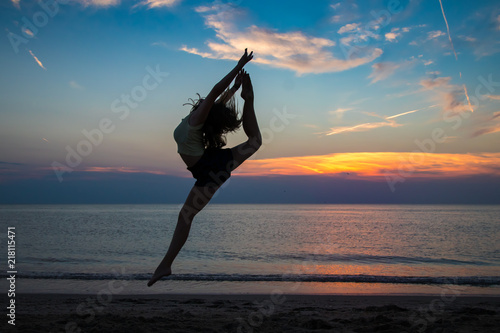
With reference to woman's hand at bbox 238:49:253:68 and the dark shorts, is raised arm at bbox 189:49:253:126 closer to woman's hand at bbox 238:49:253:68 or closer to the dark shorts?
woman's hand at bbox 238:49:253:68

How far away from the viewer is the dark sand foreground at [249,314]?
15.7 feet

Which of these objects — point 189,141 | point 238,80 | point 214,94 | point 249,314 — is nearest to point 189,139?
point 189,141

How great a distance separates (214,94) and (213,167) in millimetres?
593

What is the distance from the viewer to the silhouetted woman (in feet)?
9.43

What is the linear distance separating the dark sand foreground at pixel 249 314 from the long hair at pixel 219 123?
2796 mm

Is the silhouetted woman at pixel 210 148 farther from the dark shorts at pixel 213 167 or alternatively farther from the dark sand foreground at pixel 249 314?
the dark sand foreground at pixel 249 314

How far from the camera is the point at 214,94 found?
2639 millimetres

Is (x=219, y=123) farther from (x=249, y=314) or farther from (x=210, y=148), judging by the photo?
(x=249, y=314)

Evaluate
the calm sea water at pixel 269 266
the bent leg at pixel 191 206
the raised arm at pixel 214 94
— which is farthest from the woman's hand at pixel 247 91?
the calm sea water at pixel 269 266

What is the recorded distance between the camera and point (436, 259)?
52.6ft

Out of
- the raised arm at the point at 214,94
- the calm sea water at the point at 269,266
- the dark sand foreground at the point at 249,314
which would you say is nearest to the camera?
the raised arm at the point at 214,94

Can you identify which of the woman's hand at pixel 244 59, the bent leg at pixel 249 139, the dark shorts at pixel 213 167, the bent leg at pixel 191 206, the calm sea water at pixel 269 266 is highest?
the woman's hand at pixel 244 59

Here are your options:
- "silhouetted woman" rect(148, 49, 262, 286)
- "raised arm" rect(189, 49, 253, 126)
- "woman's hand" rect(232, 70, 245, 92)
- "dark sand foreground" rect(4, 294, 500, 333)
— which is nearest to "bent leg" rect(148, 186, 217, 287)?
"silhouetted woman" rect(148, 49, 262, 286)

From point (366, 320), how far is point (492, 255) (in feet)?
49.9
